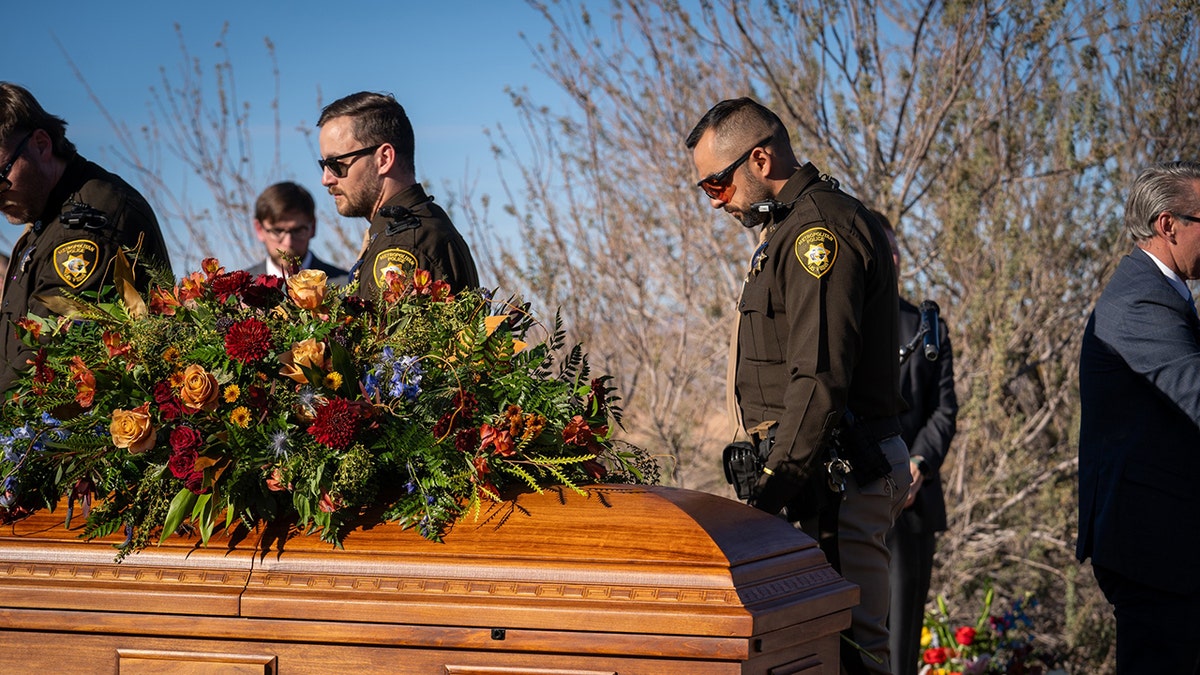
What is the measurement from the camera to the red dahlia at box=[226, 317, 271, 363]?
2.26m

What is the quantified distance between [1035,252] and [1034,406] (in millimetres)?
1040

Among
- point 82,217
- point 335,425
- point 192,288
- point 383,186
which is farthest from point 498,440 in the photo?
point 82,217

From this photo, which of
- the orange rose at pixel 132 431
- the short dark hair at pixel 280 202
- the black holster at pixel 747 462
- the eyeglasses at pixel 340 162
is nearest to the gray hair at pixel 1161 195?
the black holster at pixel 747 462

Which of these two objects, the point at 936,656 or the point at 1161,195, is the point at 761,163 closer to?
the point at 1161,195

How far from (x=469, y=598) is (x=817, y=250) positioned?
59.7 inches

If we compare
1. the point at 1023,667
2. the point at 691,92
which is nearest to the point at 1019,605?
the point at 1023,667

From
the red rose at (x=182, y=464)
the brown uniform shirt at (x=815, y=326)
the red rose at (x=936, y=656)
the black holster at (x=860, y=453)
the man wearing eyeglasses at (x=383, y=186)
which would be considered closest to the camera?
the red rose at (x=182, y=464)

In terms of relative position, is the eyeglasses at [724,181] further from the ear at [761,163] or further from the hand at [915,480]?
the hand at [915,480]

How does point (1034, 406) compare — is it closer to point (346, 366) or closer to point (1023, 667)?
point (1023, 667)

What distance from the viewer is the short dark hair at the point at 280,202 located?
18.6 feet

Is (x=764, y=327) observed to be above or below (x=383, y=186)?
below

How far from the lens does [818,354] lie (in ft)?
→ 9.81

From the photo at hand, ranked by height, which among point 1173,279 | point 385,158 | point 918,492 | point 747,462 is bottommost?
point 918,492

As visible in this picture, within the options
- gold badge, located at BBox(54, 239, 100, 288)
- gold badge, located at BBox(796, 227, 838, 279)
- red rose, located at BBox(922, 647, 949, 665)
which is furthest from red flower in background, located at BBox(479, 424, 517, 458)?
red rose, located at BBox(922, 647, 949, 665)
